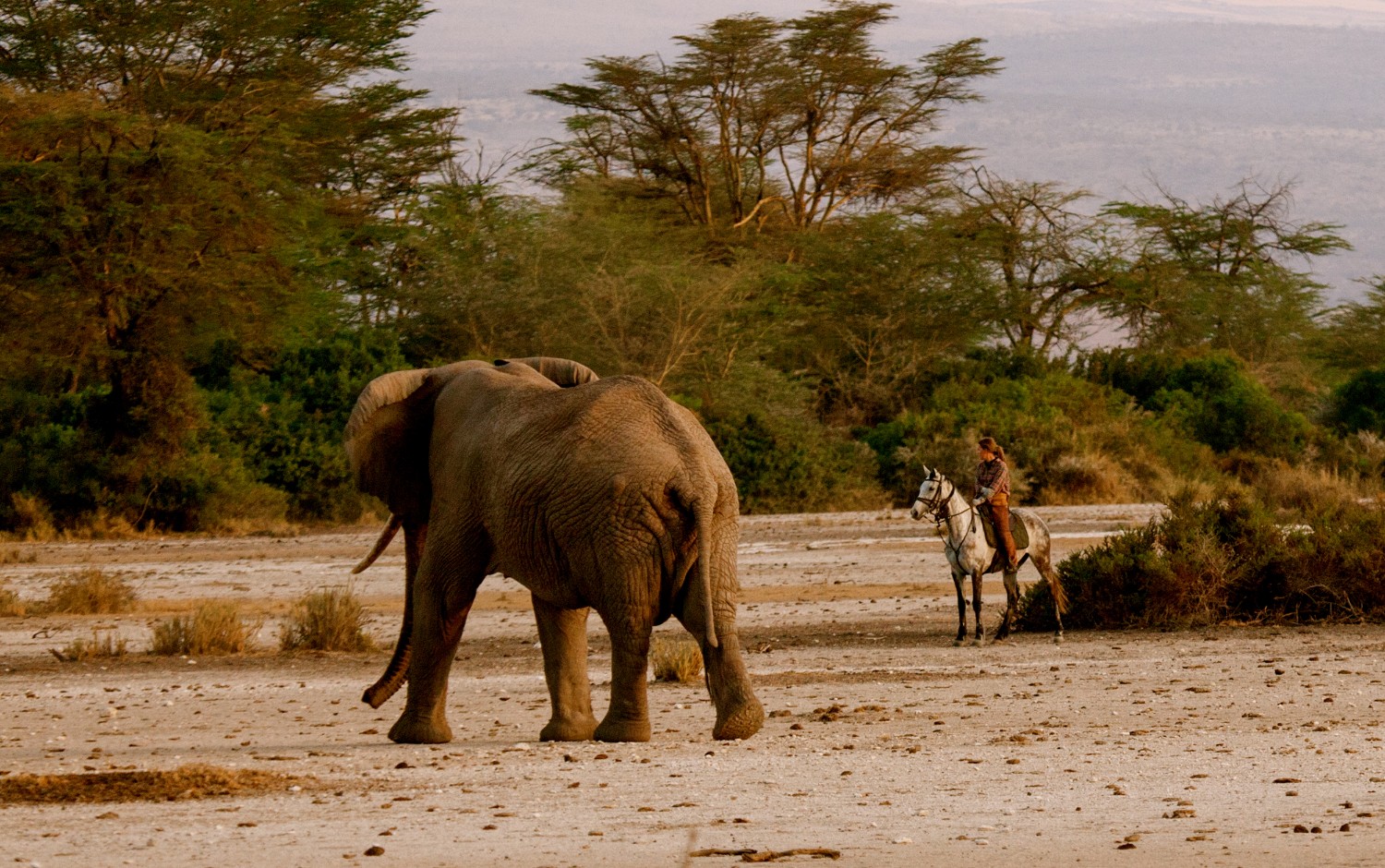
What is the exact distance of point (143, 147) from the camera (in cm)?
3294

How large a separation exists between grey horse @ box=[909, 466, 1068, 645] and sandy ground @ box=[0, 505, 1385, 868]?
1.06 feet

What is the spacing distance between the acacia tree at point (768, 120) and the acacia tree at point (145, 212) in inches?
450

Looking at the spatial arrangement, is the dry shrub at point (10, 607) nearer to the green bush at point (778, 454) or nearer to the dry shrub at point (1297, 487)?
the green bush at point (778, 454)

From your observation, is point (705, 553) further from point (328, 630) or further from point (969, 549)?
point (328, 630)

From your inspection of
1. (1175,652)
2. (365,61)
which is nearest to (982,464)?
(1175,652)

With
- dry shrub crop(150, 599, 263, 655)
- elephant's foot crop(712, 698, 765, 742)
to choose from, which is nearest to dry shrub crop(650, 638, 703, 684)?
dry shrub crop(150, 599, 263, 655)

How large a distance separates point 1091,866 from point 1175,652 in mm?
8972

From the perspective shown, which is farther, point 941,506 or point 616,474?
point 941,506

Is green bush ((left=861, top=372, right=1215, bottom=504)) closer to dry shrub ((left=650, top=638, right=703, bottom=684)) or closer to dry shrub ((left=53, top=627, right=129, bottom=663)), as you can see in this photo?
dry shrub ((left=650, top=638, right=703, bottom=684))

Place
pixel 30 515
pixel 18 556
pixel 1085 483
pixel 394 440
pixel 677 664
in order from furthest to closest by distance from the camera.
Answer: pixel 1085 483 < pixel 30 515 < pixel 18 556 < pixel 677 664 < pixel 394 440

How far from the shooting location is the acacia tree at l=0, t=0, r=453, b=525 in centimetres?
3209

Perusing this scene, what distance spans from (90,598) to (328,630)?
14.6 ft

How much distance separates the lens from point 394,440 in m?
12.1

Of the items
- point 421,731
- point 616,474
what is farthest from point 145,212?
point 616,474
